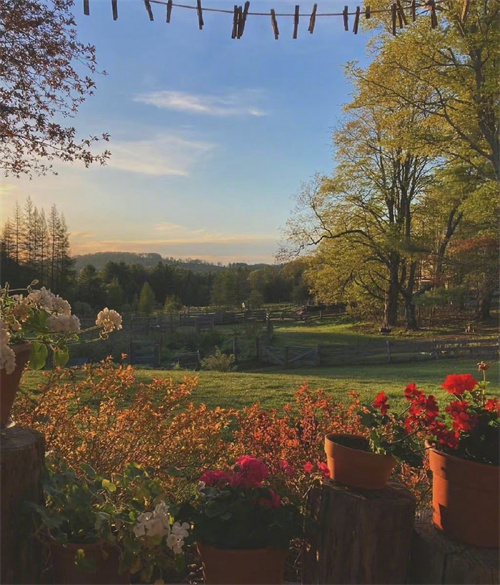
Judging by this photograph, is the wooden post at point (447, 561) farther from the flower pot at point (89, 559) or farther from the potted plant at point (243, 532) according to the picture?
the flower pot at point (89, 559)

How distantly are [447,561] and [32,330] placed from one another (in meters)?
1.68

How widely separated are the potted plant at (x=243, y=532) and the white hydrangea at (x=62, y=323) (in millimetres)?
784

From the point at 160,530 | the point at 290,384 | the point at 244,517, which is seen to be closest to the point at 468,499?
the point at 244,517

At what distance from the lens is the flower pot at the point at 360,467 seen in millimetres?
1674

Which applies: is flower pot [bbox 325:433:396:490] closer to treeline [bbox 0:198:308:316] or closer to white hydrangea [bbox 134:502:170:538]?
white hydrangea [bbox 134:502:170:538]

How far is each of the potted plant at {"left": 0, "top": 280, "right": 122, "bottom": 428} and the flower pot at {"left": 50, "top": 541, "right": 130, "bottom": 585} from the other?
0.52m

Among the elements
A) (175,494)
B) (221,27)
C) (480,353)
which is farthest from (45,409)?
(480,353)

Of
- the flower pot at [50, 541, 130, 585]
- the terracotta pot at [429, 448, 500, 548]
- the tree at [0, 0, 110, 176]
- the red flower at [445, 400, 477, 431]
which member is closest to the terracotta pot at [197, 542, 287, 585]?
the flower pot at [50, 541, 130, 585]

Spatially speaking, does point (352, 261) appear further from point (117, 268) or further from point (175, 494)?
point (117, 268)

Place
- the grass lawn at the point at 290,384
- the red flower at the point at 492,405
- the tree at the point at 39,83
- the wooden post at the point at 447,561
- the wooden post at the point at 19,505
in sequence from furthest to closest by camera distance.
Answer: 1. the grass lawn at the point at 290,384
2. the tree at the point at 39,83
3. the red flower at the point at 492,405
4. the wooden post at the point at 19,505
5. the wooden post at the point at 447,561

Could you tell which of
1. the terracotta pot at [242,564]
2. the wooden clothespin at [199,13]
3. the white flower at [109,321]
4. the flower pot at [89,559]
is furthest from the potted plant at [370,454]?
the wooden clothespin at [199,13]

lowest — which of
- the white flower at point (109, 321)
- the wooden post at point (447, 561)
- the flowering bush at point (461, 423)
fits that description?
the wooden post at point (447, 561)

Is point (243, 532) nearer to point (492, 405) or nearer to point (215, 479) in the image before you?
point (215, 479)

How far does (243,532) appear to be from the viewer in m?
1.66
